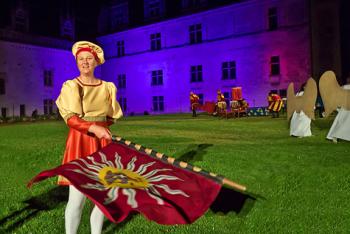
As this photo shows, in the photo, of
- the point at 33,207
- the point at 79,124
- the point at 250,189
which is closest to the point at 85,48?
the point at 79,124

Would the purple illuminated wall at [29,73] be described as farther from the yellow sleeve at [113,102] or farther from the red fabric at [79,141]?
the red fabric at [79,141]

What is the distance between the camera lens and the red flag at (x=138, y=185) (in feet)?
8.82

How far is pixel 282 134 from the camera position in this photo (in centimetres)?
1271

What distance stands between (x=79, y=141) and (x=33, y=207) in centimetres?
252

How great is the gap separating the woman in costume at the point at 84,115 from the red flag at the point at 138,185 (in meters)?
0.20

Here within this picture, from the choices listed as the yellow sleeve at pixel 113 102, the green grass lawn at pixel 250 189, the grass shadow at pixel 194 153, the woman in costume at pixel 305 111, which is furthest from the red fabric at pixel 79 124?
the woman in costume at pixel 305 111

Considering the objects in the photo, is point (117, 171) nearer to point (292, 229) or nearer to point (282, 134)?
point (292, 229)

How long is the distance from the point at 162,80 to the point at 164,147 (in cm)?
2859

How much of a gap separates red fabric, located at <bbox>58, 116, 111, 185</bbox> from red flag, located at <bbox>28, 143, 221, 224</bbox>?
166 millimetres

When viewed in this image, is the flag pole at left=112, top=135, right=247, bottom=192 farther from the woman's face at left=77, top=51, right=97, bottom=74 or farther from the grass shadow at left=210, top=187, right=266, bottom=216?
the grass shadow at left=210, top=187, right=266, bottom=216

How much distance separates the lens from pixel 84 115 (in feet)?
12.0

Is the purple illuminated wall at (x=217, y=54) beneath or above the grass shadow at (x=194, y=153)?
above

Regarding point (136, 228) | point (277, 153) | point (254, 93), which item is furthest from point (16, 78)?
point (136, 228)

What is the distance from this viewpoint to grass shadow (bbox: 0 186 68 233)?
15.7ft
